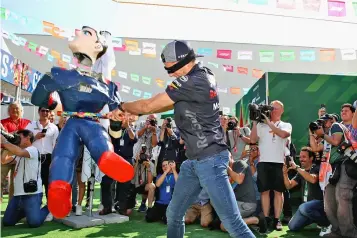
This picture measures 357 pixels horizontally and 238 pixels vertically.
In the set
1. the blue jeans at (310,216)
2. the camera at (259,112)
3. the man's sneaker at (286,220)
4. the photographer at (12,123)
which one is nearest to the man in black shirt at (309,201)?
the blue jeans at (310,216)

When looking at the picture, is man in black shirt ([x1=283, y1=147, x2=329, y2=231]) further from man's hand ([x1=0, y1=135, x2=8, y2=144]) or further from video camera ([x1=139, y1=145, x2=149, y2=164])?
man's hand ([x1=0, y1=135, x2=8, y2=144])

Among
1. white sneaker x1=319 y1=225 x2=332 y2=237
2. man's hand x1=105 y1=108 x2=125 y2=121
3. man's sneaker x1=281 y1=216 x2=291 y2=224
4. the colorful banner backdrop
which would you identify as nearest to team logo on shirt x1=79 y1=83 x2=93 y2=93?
man's hand x1=105 y1=108 x2=125 y2=121

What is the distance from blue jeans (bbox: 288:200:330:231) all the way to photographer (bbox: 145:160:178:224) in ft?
5.43

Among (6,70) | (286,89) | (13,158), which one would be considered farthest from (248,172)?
(6,70)

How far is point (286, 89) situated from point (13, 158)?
14.6 feet

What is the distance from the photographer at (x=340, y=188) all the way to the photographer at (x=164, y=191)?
202cm

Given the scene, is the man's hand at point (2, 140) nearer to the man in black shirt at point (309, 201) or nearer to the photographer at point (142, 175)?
the photographer at point (142, 175)

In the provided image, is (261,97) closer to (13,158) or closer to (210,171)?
(13,158)

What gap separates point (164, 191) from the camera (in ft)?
18.4

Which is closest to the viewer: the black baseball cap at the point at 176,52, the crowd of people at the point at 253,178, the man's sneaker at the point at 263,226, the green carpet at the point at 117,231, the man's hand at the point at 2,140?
the black baseball cap at the point at 176,52

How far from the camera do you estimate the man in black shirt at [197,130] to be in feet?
7.91

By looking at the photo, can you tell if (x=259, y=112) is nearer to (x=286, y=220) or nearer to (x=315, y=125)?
(x=315, y=125)

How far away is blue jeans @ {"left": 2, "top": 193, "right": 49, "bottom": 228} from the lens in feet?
15.6

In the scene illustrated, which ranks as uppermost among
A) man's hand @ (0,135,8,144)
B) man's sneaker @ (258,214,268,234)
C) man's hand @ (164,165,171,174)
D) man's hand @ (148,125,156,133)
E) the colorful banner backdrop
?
the colorful banner backdrop
